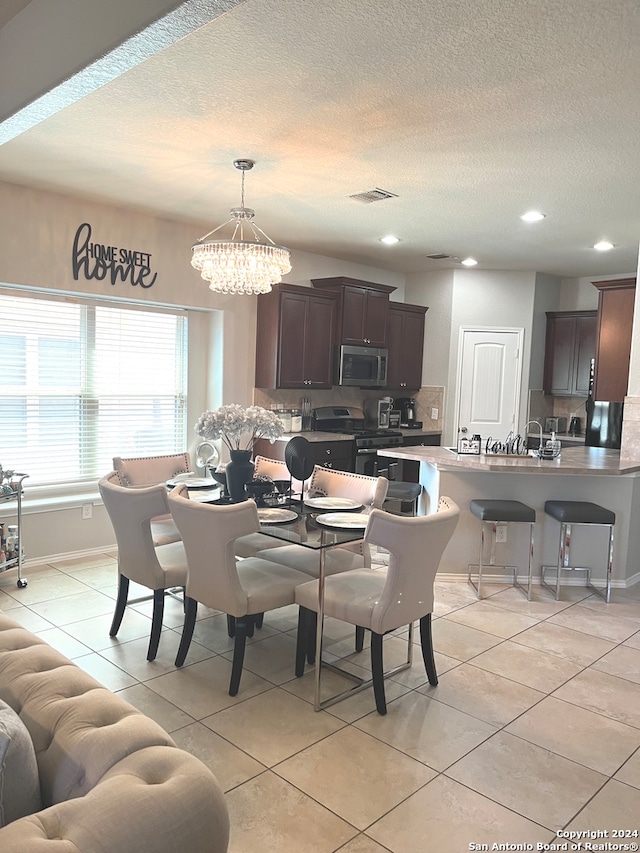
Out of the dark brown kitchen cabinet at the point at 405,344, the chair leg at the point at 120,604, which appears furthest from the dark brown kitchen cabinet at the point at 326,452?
the chair leg at the point at 120,604

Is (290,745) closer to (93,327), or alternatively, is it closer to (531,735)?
(531,735)

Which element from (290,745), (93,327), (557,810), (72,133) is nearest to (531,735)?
(557,810)

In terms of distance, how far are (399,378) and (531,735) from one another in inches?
199

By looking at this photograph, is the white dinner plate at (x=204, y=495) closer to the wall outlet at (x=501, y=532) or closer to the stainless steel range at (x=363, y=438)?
the wall outlet at (x=501, y=532)

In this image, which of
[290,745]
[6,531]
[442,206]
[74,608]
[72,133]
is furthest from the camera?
[442,206]

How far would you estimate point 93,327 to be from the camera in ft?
17.1

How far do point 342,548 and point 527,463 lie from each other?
5.24ft

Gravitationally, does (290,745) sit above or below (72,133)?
below

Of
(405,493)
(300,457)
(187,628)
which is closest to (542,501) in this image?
(405,493)

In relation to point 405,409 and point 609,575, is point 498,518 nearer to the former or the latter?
point 609,575

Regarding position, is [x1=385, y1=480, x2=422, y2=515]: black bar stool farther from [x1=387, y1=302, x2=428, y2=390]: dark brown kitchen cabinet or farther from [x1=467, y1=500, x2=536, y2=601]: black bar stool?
[x1=387, y1=302, x2=428, y2=390]: dark brown kitchen cabinet

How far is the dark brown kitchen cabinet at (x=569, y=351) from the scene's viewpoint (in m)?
7.32

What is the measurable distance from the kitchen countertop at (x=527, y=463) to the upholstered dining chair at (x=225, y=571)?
5.94 ft

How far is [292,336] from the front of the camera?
618cm
